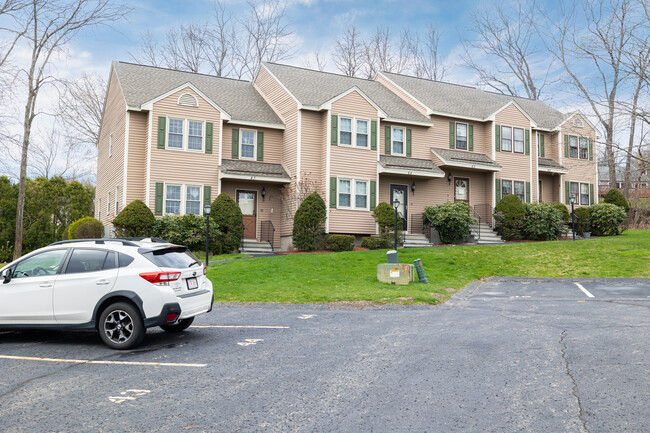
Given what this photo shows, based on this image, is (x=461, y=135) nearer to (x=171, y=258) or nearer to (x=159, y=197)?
(x=159, y=197)

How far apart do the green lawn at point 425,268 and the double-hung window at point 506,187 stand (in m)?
6.60

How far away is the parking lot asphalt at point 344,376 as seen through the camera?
14.6 feet

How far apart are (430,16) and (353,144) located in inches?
1021

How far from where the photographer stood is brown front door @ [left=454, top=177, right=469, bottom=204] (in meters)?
28.5

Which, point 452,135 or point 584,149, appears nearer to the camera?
point 452,135

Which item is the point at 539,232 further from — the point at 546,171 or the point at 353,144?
the point at 353,144

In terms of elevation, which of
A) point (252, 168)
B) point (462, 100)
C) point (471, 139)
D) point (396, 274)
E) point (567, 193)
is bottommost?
point (396, 274)

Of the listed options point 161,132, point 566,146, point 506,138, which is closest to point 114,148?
point 161,132

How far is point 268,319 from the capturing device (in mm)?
9945

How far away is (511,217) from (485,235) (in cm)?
157

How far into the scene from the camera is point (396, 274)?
14.9m

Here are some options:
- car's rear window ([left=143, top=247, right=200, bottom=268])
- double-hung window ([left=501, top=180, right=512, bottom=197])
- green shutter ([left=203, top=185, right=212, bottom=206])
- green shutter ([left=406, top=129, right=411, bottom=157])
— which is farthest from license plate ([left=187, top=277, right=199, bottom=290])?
double-hung window ([left=501, top=180, right=512, bottom=197])

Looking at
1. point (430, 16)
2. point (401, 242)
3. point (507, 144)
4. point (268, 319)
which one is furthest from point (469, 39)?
point (268, 319)

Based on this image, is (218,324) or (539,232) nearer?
(218,324)
